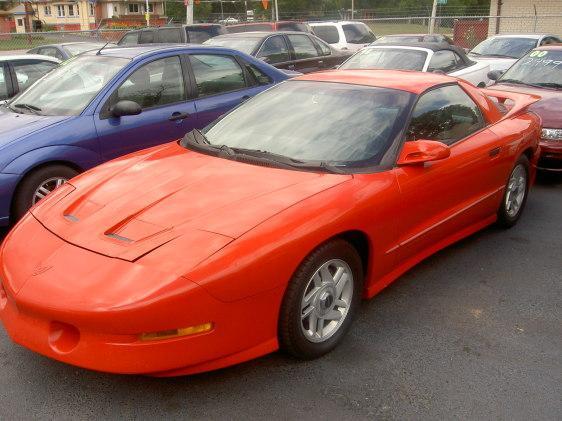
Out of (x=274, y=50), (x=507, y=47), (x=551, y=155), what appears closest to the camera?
(x=551, y=155)

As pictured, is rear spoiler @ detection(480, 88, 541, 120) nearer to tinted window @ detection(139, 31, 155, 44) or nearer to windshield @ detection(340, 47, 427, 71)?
windshield @ detection(340, 47, 427, 71)

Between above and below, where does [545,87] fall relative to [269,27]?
below

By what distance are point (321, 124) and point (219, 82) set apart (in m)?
2.81

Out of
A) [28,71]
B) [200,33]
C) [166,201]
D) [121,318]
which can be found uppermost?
[200,33]

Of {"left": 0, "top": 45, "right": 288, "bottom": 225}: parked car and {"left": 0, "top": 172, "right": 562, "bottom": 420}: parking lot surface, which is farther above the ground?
{"left": 0, "top": 45, "right": 288, "bottom": 225}: parked car

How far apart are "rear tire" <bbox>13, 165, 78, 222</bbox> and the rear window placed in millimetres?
9788

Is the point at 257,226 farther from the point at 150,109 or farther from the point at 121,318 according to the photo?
the point at 150,109

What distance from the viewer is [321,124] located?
12.4ft

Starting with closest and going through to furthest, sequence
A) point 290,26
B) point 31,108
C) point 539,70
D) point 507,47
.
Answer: point 31,108, point 539,70, point 507,47, point 290,26

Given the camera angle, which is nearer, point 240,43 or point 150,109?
point 150,109

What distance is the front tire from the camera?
9.46ft

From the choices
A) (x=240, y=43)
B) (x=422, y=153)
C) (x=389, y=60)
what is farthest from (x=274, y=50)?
(x=422, y=153)

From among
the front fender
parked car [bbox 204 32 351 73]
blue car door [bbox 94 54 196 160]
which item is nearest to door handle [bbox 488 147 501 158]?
blue car door [bbox 94 54 196 160]

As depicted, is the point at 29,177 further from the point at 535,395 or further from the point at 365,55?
the point at 365,55
